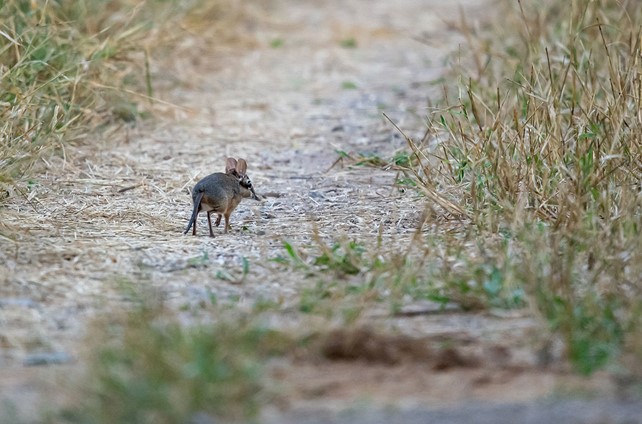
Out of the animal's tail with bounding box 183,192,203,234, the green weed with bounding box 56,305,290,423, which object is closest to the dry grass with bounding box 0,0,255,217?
the animal's tail with bounding box 183,192,203,234

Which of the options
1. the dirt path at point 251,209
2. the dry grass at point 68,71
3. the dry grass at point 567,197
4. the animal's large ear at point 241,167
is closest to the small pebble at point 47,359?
the dirt path at point 251,209

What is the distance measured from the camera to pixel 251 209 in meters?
5.37

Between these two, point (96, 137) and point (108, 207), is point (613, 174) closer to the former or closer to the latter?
point (108, 207)

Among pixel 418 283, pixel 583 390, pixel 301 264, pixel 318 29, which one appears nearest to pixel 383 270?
pixel 418 283

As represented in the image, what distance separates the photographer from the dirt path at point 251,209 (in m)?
3.18

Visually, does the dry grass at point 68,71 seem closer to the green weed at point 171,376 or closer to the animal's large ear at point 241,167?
the animal's large ear at point 241,167

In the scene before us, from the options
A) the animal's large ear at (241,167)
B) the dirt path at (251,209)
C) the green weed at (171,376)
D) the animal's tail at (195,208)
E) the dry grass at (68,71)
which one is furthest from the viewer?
the dry grass at (68,71)

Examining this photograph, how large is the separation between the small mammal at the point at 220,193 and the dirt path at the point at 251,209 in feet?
0.35

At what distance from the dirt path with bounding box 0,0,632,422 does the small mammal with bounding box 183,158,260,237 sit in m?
0.11

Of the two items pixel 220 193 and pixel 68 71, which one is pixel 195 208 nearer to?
pixel 220 193

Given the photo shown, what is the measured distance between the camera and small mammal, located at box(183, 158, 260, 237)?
4.74 meters

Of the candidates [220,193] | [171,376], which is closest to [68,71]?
[220,193]

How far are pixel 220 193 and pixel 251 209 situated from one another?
1.99 feet

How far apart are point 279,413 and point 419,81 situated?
554 cm
